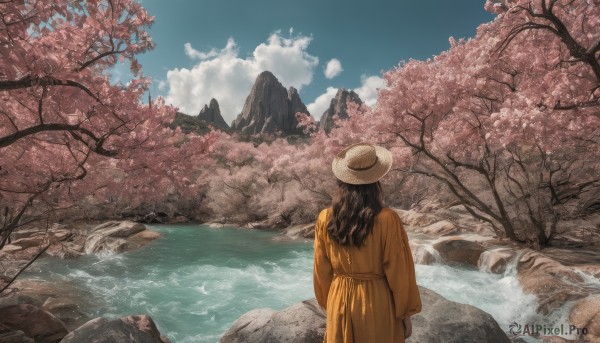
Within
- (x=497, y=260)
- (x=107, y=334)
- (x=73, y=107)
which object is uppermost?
(x=73, y=107)

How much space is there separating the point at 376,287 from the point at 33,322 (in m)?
5.56

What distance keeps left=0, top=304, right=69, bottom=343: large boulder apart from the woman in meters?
4.97

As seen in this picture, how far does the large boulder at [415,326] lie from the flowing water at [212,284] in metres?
2.11

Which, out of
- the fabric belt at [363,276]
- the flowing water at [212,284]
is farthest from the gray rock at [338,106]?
the fabric belt at [363,276]

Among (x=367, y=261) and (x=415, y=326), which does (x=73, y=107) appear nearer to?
(x=367, y=261)

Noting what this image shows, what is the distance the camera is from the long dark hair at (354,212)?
2035 millimetres

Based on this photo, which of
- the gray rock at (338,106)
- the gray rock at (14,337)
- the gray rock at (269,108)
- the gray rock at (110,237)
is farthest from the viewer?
the gray rock at (269,108)

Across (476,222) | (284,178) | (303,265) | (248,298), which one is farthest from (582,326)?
(284,178)

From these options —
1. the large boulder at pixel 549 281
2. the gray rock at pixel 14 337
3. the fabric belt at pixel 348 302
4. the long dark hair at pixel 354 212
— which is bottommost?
the gray rock at pixel 14 337

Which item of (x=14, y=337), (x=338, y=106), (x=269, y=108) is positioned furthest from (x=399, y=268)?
(x=269, y=108)

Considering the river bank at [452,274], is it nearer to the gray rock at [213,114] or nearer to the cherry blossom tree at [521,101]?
the cherry blossom tree at [521,101]

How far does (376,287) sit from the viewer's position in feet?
6.88

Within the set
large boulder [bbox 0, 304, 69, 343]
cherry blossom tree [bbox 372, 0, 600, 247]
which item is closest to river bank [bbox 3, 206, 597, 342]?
cherry blossom tree [bbox 372, 0, 600, 247]

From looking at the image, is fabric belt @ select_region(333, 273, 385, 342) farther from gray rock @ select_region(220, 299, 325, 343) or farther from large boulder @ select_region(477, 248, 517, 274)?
large boulder @ select_region(477, 248, 517, 274)
